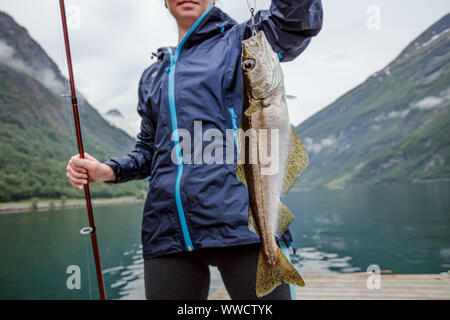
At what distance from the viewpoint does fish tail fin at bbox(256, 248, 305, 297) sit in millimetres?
1445

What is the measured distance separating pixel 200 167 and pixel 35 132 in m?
130

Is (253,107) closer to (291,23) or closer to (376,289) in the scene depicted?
(291,23)

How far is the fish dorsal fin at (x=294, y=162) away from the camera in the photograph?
148 cm

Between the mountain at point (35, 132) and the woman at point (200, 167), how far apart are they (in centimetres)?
7296

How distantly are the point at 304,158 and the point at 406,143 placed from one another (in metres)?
165

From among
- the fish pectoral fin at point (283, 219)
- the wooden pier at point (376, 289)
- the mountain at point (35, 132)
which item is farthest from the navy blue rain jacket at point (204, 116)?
the mountain at point (35, 132)

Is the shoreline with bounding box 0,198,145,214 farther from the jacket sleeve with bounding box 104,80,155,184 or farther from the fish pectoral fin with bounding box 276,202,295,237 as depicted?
the fish pectoral fin with bounding box 276,202,295,237

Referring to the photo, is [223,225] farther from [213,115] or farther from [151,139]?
[151,139]

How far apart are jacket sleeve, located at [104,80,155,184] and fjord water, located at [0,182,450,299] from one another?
12741 millimetres

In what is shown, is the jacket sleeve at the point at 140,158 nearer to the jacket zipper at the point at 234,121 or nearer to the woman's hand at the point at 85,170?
the woman's hand at the point at 85,170

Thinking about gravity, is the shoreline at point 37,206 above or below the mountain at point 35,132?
below

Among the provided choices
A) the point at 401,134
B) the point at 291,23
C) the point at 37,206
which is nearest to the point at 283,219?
the point at 291,23
